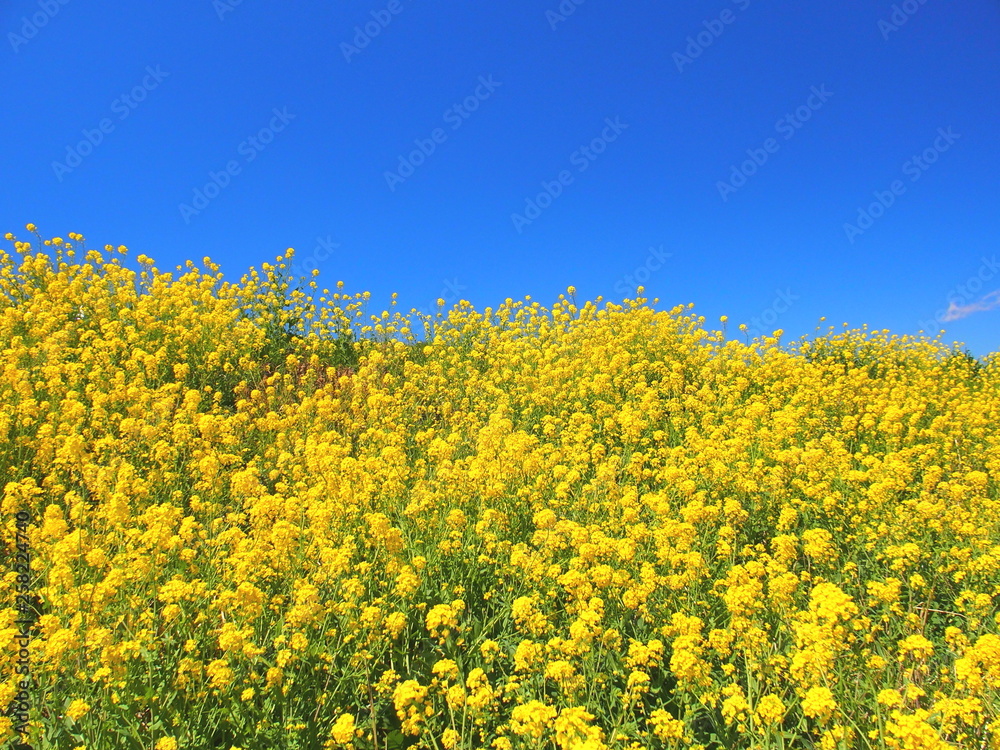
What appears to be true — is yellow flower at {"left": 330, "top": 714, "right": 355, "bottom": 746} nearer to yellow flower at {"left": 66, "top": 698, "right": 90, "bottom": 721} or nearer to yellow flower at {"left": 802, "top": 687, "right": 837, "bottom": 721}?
yellow flower at {"left": 66, "top": 698, "right": 90, "bottom": 721}

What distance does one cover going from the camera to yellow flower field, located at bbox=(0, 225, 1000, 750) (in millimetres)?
2281

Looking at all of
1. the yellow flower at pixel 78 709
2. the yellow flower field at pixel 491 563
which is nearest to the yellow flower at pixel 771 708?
the yellow flower field at pixel 491 563

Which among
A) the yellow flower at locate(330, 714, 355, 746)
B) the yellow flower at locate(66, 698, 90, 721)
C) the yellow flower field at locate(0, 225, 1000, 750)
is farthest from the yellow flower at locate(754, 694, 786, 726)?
the yellow flower at locate(66, 698, 90, 721)

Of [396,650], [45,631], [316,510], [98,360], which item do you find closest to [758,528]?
[396,650]

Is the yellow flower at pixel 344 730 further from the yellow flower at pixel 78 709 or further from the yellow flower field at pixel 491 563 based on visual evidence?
the yellow flower at pixel 78 709

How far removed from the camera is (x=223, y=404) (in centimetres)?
740

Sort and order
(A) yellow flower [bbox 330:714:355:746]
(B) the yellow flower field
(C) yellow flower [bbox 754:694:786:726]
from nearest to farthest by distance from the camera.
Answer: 1. (A) yellow flower [bbox 330:714:355:746]
2. (C) yellow flower [bbox 754:694:786:726]
3. (B) the yellow flower field

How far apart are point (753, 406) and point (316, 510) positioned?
4.74 metres

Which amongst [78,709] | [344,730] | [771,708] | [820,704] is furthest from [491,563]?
[78,709]

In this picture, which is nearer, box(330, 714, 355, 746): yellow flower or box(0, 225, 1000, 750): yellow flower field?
box(330, 714, 355, 746): yellow flower

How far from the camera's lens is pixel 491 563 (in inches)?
139

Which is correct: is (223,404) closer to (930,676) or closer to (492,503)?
(492,503)

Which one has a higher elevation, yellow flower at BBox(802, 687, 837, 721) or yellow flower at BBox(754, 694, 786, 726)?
yellow flower at BBox(802, 687, 837, 721)

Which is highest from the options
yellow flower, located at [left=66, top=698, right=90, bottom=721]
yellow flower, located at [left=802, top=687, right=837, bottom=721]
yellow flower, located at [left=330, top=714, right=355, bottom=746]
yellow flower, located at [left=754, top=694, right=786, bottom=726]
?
yellow flower, located at [left=802, top=687, right=837, bottom=721]
